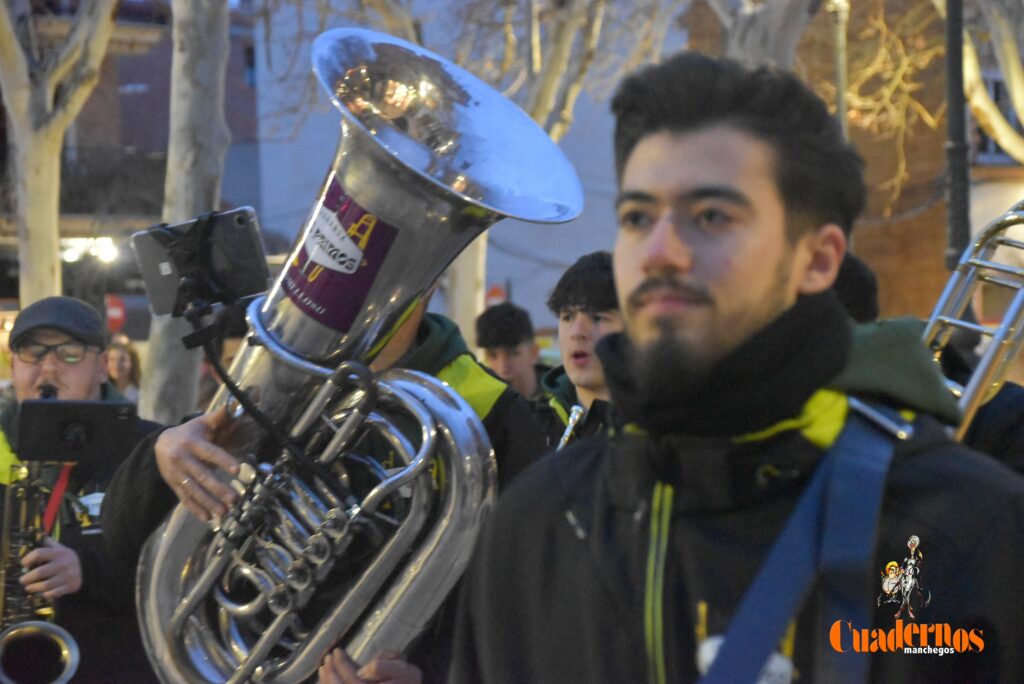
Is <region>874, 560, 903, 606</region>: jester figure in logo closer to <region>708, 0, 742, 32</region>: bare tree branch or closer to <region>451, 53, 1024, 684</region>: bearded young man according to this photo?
<region>451, 53, 1024, 684</region>: bearded young man

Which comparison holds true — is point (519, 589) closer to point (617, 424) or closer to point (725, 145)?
point (617, 424)

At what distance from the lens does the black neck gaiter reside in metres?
1.54

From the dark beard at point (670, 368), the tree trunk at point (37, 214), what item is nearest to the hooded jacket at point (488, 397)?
the dark beard at point (670, 368)

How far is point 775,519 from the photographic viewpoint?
5.06ft

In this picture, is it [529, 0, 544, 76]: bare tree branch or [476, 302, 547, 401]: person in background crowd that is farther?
[529, 0, 544, 76]: bare tree branch

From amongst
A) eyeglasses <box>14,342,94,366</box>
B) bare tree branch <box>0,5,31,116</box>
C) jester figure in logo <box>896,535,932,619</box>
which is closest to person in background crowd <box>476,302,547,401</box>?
eyeglasses <box>14,342,94,366</box>

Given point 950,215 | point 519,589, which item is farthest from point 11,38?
point 519,589

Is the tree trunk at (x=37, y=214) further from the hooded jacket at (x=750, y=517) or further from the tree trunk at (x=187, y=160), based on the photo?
the hooded jacket at (x=750, y=517)

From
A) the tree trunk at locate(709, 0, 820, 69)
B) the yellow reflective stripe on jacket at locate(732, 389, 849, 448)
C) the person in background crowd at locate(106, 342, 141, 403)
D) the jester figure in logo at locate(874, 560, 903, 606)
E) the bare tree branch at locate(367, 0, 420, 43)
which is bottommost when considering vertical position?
the person in background crowd at locate(106, 342, 141, 403)

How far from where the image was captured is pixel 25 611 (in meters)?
3.48

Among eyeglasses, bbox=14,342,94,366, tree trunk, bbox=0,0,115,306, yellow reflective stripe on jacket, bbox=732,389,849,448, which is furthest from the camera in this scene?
tree trunk, bbox=0,0,115,306

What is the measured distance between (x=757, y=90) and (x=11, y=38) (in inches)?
376

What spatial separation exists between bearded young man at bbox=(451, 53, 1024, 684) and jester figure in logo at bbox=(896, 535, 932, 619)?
0.01 meters

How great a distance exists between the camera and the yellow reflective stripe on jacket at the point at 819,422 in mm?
1536
